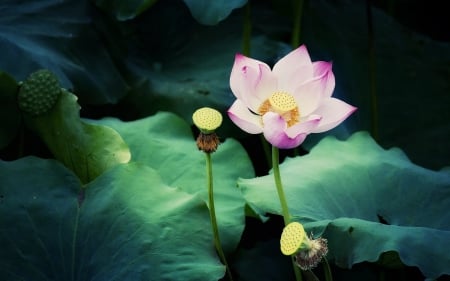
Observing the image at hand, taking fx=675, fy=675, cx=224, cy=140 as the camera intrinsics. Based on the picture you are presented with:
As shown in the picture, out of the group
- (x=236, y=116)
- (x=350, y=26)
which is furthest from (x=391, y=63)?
(x=236, y=116)

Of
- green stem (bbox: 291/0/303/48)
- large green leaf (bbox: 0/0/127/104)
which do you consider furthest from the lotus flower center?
green stem (bbox: 291/0/303/48)

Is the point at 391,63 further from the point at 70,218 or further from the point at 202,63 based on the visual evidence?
the point at 70,218

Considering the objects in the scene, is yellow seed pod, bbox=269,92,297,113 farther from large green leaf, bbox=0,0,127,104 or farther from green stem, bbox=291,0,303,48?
green stem, bbox=291,0,303,48

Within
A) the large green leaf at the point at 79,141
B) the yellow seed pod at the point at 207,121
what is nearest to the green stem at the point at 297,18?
the large green leaf at the point at 79,141

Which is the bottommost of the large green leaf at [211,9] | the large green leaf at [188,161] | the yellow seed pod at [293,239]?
the large green leaf at [188,161]

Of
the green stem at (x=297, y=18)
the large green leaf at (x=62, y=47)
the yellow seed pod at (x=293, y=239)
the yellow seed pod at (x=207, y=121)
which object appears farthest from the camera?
the green stem at (x=297, y=18)

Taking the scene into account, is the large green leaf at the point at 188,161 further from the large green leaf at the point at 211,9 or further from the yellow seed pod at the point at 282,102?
the yellow seed pod at the point at 282,102

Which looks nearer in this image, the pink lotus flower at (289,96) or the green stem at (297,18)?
the pink lotus flower at (289,96)
